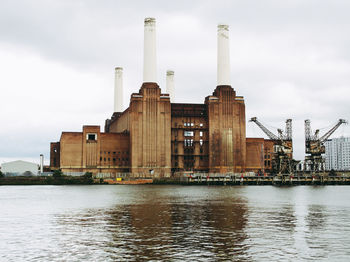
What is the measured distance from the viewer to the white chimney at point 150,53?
432 ft

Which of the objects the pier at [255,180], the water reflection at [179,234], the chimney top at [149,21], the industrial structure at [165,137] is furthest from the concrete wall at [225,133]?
the water reflection at [179,234]

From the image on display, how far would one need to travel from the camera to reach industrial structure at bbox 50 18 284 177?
131375 millimetres

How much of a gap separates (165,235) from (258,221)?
10658mm

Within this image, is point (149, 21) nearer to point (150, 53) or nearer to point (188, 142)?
point (150, 53)

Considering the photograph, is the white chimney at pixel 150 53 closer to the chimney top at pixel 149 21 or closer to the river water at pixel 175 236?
the chimney top at pixel 149 21

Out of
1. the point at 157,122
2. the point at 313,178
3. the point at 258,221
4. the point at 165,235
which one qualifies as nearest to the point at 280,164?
the point at 313,178

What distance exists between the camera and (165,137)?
13312cm

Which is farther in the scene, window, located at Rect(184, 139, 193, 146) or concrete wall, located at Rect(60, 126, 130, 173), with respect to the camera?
window, located at Rect(184, 139, 193, 146)

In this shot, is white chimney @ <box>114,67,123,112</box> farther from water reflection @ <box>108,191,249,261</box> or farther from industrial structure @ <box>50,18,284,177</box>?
water reflection @ <box>108,191,249,261</box>

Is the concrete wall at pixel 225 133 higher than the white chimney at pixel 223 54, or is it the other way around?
the white chimney at pixel 223 54

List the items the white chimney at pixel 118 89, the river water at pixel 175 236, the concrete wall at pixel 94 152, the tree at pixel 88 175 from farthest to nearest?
the white chimney at pixel 118 89 < the concrete wall at pixel 94 152 < the tree at pixel 88 175 < the river water at pixel 175 236

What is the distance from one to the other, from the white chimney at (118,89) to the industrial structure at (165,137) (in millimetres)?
30865

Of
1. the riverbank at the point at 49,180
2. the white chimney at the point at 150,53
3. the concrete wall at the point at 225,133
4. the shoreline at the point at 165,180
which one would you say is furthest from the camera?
the concrete wall at the point at 225,133

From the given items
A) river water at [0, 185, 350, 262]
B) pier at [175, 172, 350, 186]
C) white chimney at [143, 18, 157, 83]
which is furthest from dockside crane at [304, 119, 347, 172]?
river water at [0, 185, 350, 262]
